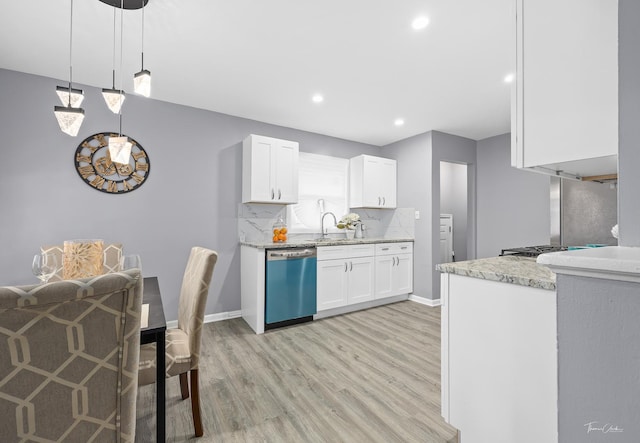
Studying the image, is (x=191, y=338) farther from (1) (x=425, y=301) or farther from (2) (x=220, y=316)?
(1) (x=425, y=301)

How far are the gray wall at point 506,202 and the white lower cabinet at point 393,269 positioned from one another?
1.31 metres

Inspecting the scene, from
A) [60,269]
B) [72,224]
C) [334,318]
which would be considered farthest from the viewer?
[334,318]

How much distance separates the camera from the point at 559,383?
75 cm

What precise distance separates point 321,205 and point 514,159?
10.5ft

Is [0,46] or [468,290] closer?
[468,290]

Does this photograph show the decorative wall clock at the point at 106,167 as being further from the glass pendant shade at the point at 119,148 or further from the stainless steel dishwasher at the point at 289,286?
the stainless steel dishwasher at the point at 289,286

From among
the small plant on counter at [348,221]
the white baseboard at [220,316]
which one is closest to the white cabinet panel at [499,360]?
the white baseboard at [220,316]

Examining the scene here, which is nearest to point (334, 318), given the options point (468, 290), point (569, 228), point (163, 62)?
point (468, 290)

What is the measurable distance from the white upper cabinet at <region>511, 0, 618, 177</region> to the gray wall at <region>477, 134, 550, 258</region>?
10.4 feet

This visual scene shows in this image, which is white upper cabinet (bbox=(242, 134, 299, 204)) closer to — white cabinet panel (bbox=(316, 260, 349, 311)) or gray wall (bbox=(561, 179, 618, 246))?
white cabinet panel (bbox=(316, 260, 349, 311))

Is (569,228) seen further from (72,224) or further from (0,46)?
(0,46)

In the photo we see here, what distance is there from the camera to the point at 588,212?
2.67 meters

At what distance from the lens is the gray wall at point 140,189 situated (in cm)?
257

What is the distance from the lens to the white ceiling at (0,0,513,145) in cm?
186
